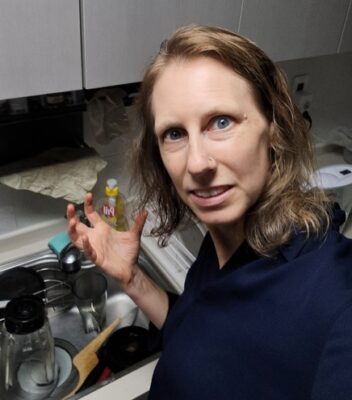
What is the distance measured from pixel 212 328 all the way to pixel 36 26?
2.07 feet

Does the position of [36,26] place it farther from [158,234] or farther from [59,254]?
[59,254]

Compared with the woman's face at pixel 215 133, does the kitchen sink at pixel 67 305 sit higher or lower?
lower

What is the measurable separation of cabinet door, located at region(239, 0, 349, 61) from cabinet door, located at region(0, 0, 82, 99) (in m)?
0.43

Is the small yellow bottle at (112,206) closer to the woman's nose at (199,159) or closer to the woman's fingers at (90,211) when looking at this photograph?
the woman's fingers at (90,211)

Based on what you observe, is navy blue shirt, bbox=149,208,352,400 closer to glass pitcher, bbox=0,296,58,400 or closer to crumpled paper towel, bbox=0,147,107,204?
glass pitcher, bbox=0,296,58,400

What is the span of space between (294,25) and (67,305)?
1.04 m

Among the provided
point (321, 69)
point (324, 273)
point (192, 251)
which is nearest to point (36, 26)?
point (324, 273)

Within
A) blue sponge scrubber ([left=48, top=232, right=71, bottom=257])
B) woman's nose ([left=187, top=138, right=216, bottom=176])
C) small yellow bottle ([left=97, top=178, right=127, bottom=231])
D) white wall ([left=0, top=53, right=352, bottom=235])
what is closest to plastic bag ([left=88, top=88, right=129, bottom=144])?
white wall ([left=0, top=53, right=352, bottom=235])

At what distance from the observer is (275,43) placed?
1.06 metres

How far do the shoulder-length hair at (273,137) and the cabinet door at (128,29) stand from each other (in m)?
0.09

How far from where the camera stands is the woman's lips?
2.20ft

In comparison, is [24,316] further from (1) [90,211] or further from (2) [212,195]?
(2) [212,195]

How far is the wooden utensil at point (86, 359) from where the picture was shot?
0.99 metres

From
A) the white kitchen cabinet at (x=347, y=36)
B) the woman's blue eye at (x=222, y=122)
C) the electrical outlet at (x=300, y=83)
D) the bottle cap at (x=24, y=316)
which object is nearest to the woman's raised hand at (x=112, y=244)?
the bottle cap at (x=24, y=316)
